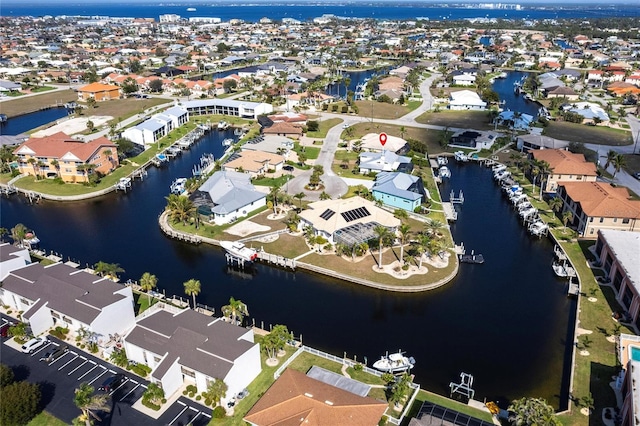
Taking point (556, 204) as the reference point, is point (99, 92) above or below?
above

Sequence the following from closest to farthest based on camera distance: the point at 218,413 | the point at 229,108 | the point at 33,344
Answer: the point at 218,413
the point at 33,344
the point at 229,108

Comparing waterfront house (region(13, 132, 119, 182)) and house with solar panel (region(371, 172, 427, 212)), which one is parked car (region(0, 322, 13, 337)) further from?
house with solar panel (region(371, 172, 427, 212))

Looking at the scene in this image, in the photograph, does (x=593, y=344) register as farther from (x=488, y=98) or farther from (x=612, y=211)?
(x=488, y=98)

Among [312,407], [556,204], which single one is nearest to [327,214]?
[312,407]

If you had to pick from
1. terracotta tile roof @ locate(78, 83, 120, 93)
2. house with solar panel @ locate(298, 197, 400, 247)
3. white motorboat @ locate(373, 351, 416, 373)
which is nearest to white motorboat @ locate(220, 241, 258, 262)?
house with solar panel @ locate(298, 197, 400, 247)

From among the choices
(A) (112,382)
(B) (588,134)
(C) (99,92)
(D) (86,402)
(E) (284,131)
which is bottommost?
(A) (112,382)

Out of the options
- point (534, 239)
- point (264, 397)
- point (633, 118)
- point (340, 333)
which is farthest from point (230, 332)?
point (633, 118)

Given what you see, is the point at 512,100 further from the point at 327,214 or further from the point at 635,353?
the point at 635,353
